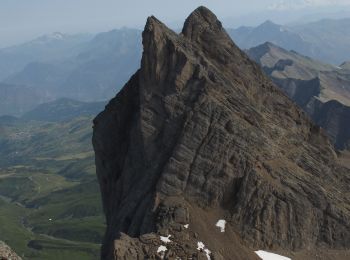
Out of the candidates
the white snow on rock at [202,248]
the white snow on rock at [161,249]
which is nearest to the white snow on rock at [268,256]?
the white snow on rock at [202,248]

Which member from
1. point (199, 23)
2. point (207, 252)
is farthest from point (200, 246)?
point (199, 23)

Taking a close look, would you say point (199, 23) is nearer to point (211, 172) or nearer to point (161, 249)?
point (211, 172)

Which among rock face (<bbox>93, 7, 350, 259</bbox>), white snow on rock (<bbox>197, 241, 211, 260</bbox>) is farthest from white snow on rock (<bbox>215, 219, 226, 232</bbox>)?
white snow on rock (<bbox>197, 241, 211, 260</bbox>)

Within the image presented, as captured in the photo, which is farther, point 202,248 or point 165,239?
point 202,248

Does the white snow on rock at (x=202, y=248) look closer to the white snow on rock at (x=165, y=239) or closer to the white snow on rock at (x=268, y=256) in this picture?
the white snow on rock at (x=165, y=239)

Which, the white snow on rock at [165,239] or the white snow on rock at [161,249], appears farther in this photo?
the white snow on rock at [165,239]

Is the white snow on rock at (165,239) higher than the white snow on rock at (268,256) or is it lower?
higher

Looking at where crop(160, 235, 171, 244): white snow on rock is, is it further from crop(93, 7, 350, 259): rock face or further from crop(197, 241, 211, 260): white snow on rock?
crop(197, 241, 211, 260): white snow on rock

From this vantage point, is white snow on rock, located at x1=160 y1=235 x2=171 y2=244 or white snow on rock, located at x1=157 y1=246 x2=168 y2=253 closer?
white snow on rock, located at x1=157 y1=246 x2=168 y2=253

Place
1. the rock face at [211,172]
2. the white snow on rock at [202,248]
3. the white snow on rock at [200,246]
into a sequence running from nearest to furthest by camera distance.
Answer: the white snow on rock at [202,248] → the white snow on rock at [200,246] → the rock face at [211,172]

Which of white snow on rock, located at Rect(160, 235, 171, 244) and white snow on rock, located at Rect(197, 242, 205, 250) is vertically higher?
white snow on rock, located at Rect(160, 235, 171, 244)
